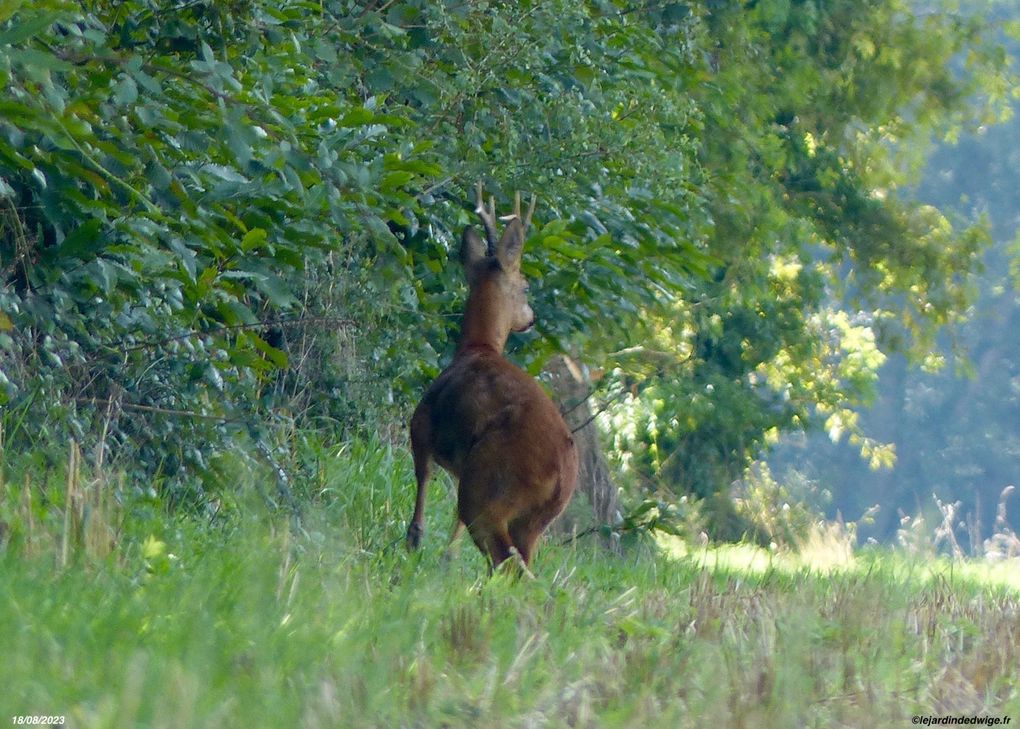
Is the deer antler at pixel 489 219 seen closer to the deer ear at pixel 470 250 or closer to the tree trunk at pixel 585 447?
the deer ear at pixel 470 250

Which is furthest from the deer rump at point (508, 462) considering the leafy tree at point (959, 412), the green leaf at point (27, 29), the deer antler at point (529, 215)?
the leafy tree at point (959, 412)

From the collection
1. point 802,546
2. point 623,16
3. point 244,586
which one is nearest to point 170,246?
point 244,586

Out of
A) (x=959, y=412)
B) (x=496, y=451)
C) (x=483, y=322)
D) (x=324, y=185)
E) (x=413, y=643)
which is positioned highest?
(x=959, y=412)

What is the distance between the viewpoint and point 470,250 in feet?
29.3

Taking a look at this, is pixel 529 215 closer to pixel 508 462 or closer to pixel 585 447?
pixel 508 462

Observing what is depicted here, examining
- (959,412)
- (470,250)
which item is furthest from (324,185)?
(959,412)

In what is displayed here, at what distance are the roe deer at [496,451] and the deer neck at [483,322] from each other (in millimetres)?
299

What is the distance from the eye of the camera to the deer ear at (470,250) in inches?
349

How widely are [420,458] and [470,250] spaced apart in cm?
154

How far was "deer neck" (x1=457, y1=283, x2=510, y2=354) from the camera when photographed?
8.45 m

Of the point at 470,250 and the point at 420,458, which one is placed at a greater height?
the point at 470,250

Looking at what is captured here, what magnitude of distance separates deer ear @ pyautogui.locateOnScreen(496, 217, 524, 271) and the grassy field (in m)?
2.56

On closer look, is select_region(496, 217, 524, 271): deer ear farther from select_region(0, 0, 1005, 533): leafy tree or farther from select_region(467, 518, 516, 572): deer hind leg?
select_region(467, 518, 516, 572): deer hind leg

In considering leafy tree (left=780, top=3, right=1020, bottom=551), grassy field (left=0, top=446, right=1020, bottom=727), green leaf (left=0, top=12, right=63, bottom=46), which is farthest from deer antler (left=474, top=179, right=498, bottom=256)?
leafy tree (left=780, top=3, right=1020, bottom=551)
